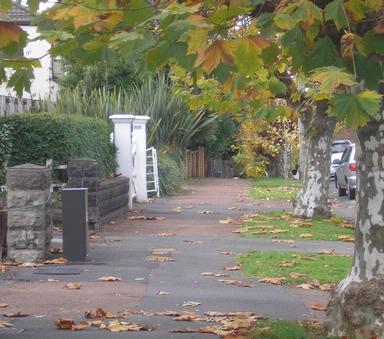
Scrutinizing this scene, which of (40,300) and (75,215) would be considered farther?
(75,215)

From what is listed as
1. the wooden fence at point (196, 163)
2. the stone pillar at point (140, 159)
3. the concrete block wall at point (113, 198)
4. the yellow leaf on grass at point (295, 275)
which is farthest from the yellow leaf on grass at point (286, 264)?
the wooden fence at point (196, 163)

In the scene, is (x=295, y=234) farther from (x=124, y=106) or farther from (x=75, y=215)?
(x=124, y=106)

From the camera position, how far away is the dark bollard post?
38.7 feet

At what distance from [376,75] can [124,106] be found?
2054cm

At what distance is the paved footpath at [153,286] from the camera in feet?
26.9

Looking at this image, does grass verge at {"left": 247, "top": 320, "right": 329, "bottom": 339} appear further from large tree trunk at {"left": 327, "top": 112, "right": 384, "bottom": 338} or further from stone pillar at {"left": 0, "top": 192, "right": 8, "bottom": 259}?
stone pillar at {"left": 0, "top": 192, "right": 8, "bottom": 259}

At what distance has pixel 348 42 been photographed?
630cm

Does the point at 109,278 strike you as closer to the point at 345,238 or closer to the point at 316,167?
the point at 345,238

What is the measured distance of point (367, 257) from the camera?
7070 mm

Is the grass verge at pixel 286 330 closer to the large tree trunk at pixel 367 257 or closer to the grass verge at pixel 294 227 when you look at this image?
the large tree trunk at pixel 367 257

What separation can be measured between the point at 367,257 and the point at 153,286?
356cm

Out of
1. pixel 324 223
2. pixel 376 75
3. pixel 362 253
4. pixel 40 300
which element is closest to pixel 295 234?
pixel 324 223

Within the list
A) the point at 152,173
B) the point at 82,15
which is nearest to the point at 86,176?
the point at 82,15

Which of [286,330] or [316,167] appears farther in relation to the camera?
[316,167]
